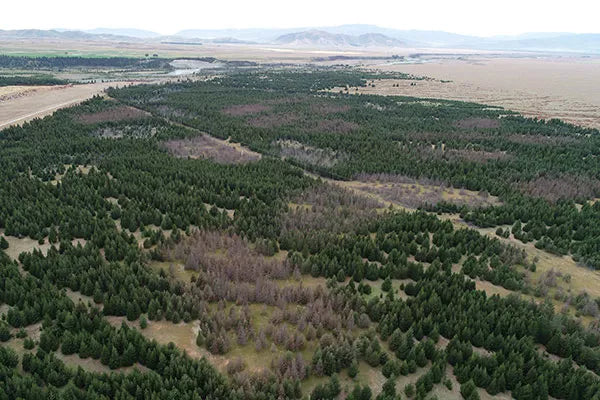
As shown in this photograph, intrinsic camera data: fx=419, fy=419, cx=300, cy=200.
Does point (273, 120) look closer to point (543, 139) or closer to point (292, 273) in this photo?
point (543, 139)

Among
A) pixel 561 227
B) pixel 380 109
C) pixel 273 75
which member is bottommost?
pixel 561 227

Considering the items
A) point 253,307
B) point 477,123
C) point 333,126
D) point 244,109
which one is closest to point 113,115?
point 244,109

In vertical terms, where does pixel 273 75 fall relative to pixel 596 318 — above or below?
above

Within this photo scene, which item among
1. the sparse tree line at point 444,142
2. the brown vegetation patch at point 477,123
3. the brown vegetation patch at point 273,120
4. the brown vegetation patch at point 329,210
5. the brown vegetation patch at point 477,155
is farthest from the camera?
the brown vegetation patch at point 477,123

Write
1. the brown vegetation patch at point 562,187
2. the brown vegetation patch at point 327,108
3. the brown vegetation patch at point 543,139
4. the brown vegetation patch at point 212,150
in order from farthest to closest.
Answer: the brown vegetation patch at point 327,108 → the brown vegetation patch at point 543,139 → the brown vegetation patch at point 212,150 → the brown vegetation patch at point 562,187

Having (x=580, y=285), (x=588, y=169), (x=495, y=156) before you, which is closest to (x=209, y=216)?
(x=580, y=285)

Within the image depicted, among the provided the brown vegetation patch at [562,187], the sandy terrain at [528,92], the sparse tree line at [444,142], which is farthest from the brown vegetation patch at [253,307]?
the sandy terrain at [528,92]

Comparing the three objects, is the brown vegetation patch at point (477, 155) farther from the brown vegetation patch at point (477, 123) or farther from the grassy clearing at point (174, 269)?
the grassy clearing at point (174, 269)

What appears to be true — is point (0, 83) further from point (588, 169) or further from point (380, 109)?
point (588, 169)
